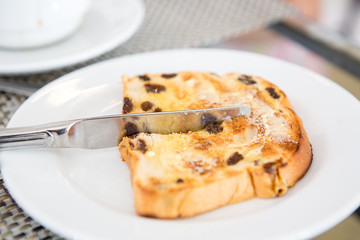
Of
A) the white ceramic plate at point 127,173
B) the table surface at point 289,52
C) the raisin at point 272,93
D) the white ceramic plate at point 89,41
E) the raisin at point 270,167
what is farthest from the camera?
the table surface at point 289,52

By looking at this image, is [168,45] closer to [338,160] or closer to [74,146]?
[74,146]

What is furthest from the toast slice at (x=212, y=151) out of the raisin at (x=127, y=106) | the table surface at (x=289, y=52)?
the table surface at (x=289, y=52)

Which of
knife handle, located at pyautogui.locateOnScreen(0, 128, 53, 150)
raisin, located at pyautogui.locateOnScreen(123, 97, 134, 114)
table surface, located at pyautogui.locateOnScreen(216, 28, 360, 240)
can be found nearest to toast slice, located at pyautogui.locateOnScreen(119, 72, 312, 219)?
raisin, located at pyautogui.locateOnScreen(123, 97, 134, 114)

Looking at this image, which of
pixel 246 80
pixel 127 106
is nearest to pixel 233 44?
pixel 246 80

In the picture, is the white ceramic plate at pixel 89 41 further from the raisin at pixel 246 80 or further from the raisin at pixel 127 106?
the raisin at pixel 246 80

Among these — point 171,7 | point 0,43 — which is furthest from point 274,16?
point 0,43

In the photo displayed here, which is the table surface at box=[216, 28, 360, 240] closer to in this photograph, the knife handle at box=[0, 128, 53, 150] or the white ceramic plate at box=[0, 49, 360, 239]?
the white ceramic plate at box=[0, 49, 360, 239]
